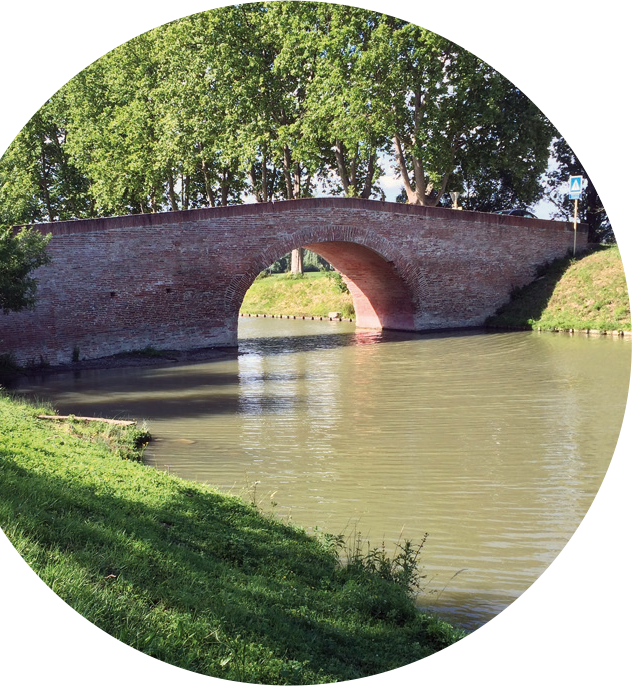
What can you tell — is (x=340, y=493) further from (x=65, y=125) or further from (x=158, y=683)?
(x=65, y=125)

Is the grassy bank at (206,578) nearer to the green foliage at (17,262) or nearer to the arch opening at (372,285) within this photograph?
the green foliage at (17,262)

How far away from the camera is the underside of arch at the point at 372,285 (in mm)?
24031

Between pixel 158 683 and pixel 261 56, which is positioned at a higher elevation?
pixel 261 56

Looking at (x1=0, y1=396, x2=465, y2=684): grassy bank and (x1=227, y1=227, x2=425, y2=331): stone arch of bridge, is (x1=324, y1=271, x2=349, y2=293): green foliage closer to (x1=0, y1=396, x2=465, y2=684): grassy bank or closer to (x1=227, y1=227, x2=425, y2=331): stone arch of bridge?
(x1=227, y1=227, x2=425, y2=331): stone arch of bridge

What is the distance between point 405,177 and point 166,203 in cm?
1139

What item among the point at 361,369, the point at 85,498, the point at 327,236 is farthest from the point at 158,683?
the point at 327,236

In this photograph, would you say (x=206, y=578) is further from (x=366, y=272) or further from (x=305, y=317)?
(x=305, y=317)

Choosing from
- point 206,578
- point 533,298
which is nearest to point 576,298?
point 533,298

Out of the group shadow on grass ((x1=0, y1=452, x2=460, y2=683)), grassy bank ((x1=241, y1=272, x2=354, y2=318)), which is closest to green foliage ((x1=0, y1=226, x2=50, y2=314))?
shadow on grass ((x1=0, y1=452, x2=460, y2=683))

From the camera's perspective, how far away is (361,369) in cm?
1678

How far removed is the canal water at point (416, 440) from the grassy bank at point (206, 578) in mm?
527

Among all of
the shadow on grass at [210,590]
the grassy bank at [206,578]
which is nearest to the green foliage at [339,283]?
the grassy bank at [206,578]

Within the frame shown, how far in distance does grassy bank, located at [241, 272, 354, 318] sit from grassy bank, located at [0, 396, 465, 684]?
80.3 feet

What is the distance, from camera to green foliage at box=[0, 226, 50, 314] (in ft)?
46.6
